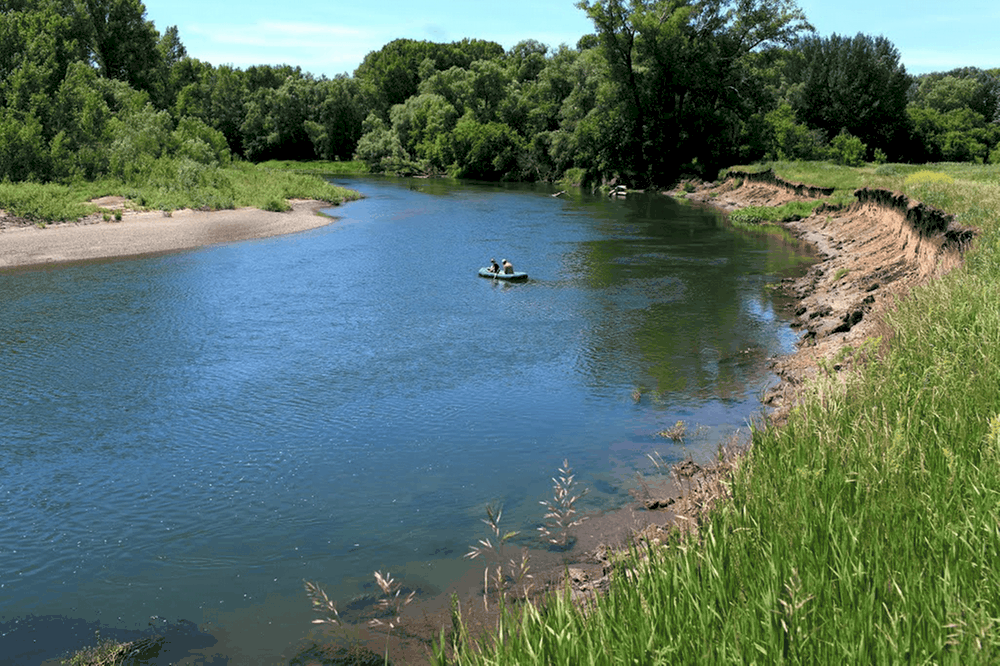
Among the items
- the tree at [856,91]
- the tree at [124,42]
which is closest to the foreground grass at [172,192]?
the tree at [124,42]

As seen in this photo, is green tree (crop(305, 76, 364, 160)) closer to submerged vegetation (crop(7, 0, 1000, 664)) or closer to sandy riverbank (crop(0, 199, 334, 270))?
submerged vegetation (crop(7, 0, 1000, 664))

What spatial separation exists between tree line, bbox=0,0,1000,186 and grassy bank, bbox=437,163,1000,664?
51.8 m

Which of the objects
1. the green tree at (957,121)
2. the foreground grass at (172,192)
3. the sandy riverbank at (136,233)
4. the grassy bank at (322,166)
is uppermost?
the green tree at (957,121)

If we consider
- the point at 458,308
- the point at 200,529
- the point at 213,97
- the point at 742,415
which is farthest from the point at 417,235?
the point at 213,97

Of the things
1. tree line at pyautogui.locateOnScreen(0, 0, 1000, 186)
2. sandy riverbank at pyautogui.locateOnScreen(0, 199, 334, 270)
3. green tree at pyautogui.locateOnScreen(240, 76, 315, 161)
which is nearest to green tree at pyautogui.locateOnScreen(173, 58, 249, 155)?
green tree at pyautogui.locateOnScreen(240, 76, 315, 161)

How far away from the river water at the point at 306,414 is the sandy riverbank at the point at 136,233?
2.87m

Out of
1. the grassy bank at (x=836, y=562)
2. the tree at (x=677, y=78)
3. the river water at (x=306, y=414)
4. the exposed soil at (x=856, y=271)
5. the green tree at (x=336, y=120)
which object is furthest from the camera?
the green tree at (x=336, y=120)

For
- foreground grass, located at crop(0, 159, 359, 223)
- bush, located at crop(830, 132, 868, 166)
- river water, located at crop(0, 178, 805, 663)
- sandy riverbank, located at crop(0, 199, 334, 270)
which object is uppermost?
bush, located at crop(830, 132, 868, 166)

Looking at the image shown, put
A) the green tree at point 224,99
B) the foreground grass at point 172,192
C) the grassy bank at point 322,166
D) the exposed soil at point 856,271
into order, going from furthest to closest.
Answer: the green tree at point 224,99 → the grassy bank at point 322,166 → the foreground grass at point 172,192 → the exposed soil at point 856,271

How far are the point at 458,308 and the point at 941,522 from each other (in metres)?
20.0

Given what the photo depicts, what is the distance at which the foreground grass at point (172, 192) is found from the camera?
1606 inches

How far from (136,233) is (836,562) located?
39716 millimetres

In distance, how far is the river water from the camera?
9602mm

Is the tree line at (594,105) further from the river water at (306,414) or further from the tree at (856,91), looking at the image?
the river water at (306,414)
